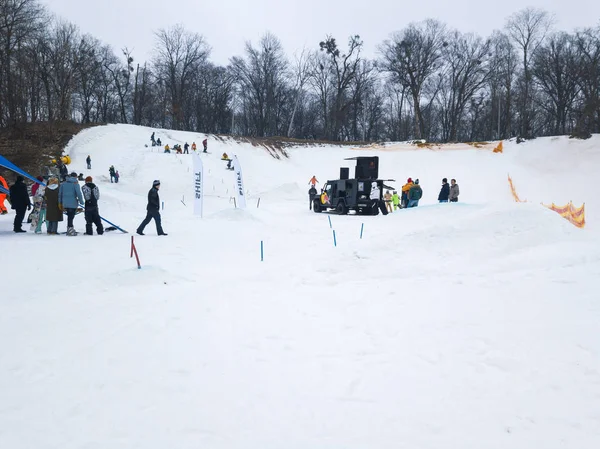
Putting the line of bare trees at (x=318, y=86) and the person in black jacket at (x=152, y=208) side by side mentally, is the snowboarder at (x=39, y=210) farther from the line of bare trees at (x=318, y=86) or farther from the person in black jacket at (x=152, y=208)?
the line of bare trees at (x=318, y=86)

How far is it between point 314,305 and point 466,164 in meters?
34.0

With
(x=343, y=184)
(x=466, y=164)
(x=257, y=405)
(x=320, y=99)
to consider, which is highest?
(x=320, y=99)

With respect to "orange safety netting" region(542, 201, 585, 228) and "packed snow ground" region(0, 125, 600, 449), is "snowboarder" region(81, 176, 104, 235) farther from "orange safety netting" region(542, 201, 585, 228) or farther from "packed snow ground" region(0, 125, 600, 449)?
"orange safety netting" region(542, 201, 585, 228)

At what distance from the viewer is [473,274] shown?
7.82 metres

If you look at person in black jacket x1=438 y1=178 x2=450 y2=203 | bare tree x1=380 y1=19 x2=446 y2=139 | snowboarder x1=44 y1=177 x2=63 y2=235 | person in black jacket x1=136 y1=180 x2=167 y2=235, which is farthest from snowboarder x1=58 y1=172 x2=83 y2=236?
bare tree x1=380 y1=19 x2=446 y2=139

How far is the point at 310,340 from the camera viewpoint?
A: 5.07 meters

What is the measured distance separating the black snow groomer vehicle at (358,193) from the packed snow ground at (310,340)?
852 cm

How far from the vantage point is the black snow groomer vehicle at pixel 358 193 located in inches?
793

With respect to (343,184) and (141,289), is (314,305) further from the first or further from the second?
(343,184)

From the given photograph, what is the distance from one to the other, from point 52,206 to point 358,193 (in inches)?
537

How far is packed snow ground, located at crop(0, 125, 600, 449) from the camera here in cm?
330

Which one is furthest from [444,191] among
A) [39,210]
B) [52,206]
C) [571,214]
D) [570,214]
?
[39,210]

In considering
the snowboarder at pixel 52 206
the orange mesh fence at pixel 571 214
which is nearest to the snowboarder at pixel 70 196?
the snowboarder at pixel 52 206

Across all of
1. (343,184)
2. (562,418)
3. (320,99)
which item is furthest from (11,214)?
(320,99)
